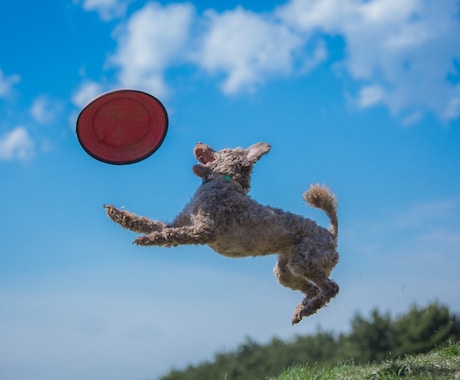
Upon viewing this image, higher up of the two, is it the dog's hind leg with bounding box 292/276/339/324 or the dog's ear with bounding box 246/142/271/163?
the dog's ear with bounding box 246/142/271/163

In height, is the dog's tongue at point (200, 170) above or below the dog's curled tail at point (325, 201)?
above

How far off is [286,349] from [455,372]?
234 inches

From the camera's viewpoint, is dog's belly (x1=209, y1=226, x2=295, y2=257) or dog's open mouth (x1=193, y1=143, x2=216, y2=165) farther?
dog's open mouth (x1=193, y1=143, x2=216, y2=165)

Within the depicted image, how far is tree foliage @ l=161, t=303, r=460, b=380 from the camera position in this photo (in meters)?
10.1

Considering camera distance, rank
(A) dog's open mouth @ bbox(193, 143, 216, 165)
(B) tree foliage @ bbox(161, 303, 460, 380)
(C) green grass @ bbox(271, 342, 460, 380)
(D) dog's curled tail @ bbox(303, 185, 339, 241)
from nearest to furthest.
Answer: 1. (A) dog's open mouth @ bbox(193, 143, 216, 165)
2. (C) green grass @ bbox(271, 342, 460, 380)
3. (D) dog's curled tail @ bbox(303, 185, 339, 241)
4. (B) tree foliage @ bbox(161, 303, 460, 380)

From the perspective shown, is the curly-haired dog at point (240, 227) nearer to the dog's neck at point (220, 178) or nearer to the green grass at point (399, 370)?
the dog's neck at point (220, 178)

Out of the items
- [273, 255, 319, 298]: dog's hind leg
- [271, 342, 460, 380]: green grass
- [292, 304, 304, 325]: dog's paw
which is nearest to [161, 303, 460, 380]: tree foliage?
[271, 342, 460, 380]: green grass

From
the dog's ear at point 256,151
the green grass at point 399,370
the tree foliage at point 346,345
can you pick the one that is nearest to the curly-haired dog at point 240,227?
the dog's ear at point 256,151

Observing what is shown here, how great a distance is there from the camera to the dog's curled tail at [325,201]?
598 cm

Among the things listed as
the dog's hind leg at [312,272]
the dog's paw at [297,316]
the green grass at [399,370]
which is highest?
the dog's hind leg at [312,272]

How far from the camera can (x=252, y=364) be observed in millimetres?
11328

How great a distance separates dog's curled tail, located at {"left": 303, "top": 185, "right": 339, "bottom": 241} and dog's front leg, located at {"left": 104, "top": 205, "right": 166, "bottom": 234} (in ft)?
4.92

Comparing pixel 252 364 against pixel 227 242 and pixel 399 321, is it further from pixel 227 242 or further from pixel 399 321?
pixel 227 242

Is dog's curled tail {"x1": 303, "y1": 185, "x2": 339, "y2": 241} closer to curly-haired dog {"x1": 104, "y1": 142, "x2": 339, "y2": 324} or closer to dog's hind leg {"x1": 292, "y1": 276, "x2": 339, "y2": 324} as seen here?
curly-haired dog {"x1": 104, "y1": 142, "x2": 339, "y2": 324}
